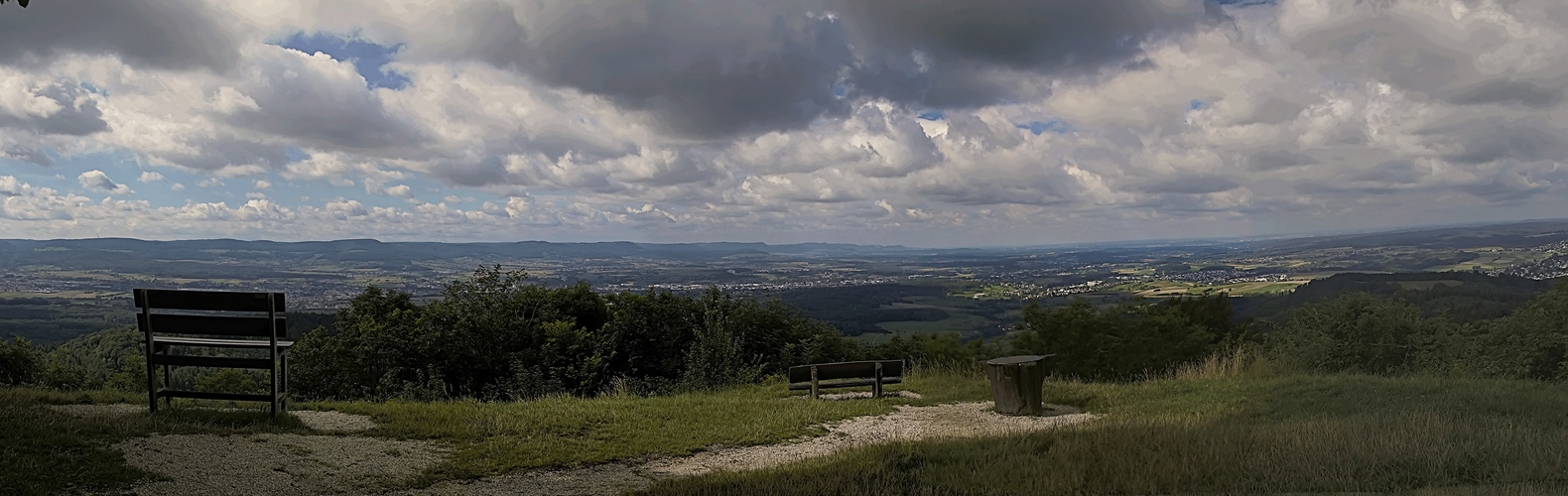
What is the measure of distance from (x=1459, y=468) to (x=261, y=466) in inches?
348

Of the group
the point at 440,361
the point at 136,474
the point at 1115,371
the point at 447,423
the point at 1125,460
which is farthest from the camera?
the point at 1115,371

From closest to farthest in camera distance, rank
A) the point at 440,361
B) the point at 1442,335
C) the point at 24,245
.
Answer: the point at 440,361 < the point at 1442,335 < the point at 24,245

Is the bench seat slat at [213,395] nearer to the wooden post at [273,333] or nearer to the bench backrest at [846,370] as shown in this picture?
the wooden post at [273,333]

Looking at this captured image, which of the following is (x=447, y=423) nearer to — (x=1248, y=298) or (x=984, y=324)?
(x=984, y=324)

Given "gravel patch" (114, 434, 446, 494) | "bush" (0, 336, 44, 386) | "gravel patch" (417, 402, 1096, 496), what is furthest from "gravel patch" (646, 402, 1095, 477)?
"bush" (0, 336, 44, 386)

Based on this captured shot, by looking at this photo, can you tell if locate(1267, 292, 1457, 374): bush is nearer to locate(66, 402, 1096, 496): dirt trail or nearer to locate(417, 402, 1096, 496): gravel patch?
locate(417, 402, 1096, 496): gravel patch

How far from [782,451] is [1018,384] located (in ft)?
12.9

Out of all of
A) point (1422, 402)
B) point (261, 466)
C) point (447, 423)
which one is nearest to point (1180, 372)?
point (1422, 402)

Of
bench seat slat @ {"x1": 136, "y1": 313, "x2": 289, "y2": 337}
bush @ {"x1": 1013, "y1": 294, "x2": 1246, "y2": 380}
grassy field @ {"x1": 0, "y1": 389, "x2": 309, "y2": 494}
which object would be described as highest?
bench seat slat @ {"x1": 136, "y1": 313, "x2": 289, "y2": 337}

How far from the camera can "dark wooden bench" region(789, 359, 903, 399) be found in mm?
11071

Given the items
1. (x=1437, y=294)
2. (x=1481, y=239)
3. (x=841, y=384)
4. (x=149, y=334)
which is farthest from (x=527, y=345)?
(x=1481, y=239)

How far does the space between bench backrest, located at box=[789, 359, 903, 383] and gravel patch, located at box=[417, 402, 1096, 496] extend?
Answer: 3.26 ft

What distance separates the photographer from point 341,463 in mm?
6230

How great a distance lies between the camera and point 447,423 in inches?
312
